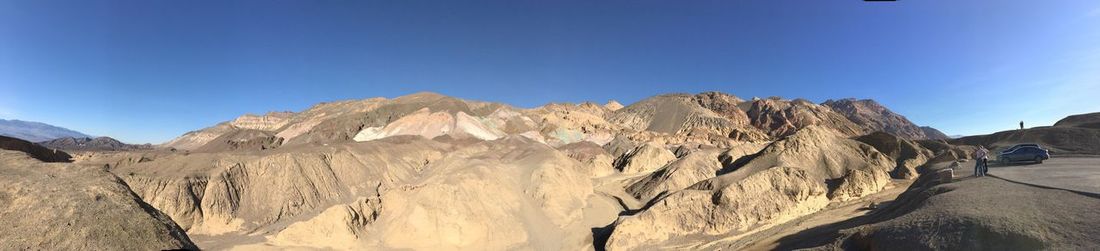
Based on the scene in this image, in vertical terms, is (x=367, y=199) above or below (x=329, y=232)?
above

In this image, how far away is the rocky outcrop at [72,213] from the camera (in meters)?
11.9

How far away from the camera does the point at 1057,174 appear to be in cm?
2066

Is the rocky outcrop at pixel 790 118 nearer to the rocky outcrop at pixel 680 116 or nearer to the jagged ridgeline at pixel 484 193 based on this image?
the rocky outcrop at pixel 680 116

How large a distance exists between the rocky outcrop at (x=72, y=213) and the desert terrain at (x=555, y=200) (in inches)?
1.6

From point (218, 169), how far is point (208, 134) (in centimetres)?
10015

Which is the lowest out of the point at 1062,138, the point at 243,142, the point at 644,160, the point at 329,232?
the point at 329,232

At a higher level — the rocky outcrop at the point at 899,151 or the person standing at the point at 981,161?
the rocky outcrop at the point at 899,151

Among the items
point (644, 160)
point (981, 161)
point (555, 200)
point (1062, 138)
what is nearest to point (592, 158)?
point (644, 160)

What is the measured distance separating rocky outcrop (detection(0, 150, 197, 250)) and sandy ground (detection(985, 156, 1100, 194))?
28093 millimetres

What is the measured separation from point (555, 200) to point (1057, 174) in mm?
25403

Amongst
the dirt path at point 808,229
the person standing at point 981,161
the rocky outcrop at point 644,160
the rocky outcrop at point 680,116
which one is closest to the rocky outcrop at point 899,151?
the dirt path at point 808,229

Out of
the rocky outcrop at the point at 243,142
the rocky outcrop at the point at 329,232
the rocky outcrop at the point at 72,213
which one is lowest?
the rocky outcrop at the point at 329,232

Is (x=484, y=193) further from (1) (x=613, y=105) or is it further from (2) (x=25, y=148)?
(1) (x=613, y=105)

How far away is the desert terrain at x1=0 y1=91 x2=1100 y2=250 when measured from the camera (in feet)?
41.4
